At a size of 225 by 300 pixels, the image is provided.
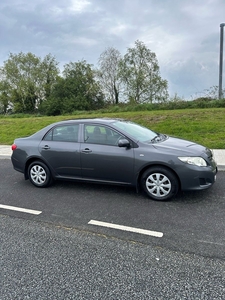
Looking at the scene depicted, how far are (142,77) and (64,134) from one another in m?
27.4

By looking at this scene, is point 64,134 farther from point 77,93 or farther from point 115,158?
point 77,93

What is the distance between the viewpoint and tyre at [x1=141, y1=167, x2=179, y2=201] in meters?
3.96

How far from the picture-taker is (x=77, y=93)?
37281 mm

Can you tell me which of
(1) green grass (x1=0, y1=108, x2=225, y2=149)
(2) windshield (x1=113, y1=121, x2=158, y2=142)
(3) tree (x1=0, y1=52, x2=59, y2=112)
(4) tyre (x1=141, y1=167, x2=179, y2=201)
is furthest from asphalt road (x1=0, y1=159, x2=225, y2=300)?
(3) tree (x1=0, y1=52, x2=59, y2=112)

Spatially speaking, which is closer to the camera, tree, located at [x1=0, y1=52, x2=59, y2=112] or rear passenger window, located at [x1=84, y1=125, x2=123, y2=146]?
rear passenger window, located at [x1=84, y1=125, x2=123, y2=146]

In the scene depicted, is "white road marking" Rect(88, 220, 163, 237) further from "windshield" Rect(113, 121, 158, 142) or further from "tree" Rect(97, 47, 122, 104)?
"tree" Rect(97, 47, 122, 104)

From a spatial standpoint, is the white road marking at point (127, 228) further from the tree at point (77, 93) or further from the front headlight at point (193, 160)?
the tree at point (77, 93)

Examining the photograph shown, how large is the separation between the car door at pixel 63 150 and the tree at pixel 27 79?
40.4 metres

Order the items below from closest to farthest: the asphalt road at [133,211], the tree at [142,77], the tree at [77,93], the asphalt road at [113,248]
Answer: the asphalt road at [113,248] < the asphalt road at [133,211] < the tree at [142,77] < the tree at [77,93]

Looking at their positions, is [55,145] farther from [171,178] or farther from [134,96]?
[134,96]

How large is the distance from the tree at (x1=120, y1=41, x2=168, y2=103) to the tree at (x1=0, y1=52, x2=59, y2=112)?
18450mm

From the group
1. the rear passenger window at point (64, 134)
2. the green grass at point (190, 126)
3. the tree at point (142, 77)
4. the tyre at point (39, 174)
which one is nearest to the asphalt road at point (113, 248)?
the tyre at point (39, 174)

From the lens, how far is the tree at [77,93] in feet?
117

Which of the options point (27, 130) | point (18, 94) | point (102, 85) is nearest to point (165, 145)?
point (27, 130)
